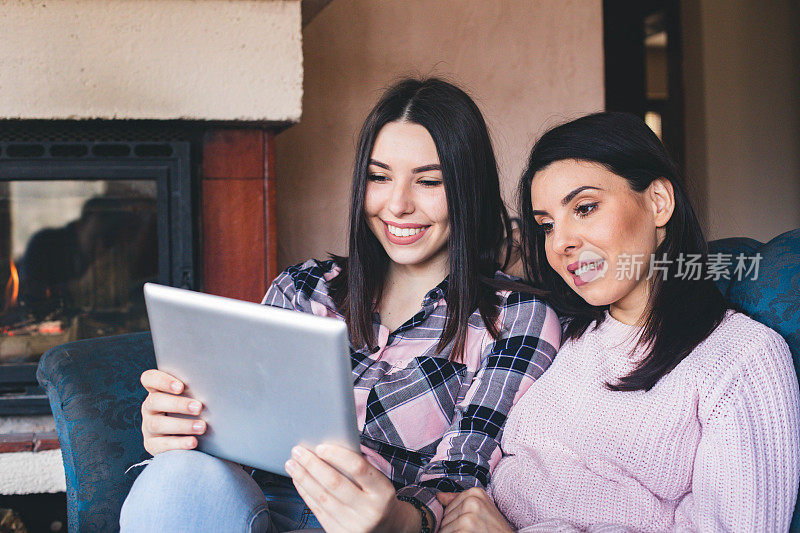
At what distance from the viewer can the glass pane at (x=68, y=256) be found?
2.08 meters

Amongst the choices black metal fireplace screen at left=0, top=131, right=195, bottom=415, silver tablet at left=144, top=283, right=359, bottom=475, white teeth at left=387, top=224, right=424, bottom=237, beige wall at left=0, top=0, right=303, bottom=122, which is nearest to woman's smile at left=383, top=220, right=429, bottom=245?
white teeth at left=387, top=224, right=424, bottom=237

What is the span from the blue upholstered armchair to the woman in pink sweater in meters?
0.08

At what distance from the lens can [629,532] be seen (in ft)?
3.28

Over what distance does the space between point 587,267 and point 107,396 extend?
93 cm

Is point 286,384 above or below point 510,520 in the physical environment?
above

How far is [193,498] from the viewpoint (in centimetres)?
98

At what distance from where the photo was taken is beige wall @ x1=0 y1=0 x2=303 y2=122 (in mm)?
1870

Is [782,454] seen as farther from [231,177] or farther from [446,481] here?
[231,177]

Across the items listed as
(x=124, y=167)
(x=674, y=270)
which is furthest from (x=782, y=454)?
(x=124, y=167)

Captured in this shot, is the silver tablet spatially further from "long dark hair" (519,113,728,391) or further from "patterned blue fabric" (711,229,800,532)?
"patterned blue fabric" (711,229,800,532)

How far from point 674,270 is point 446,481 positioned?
512mm

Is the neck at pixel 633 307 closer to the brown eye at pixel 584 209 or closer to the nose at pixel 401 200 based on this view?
the brown eye at pixel 584 209

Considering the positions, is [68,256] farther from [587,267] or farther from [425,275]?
[587,267]

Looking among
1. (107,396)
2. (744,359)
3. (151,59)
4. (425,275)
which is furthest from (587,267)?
(151,59)
